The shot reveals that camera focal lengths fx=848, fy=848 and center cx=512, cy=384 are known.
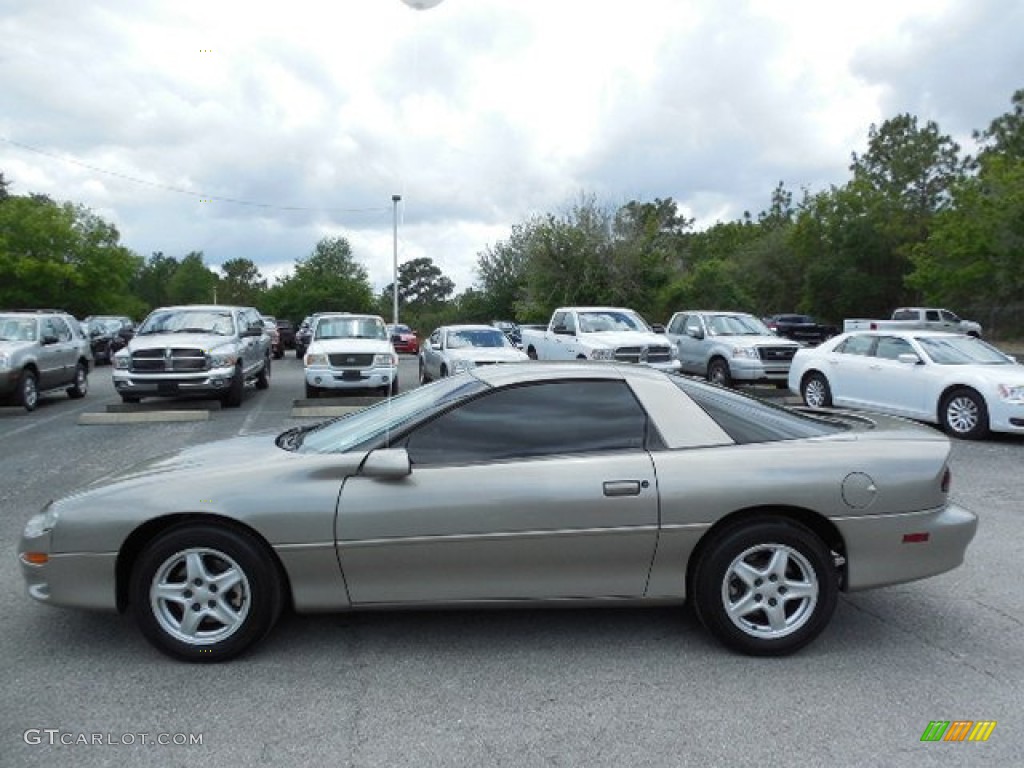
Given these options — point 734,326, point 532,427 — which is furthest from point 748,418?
point 734,326

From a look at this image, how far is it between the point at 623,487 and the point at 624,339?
1301cm

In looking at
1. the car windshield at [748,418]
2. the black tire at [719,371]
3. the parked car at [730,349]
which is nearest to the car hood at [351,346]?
the parked car at [730,349]

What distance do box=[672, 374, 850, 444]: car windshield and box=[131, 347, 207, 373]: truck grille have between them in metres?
10.9

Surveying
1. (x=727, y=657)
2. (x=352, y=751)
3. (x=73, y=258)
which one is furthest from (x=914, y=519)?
(x=73, y=258)

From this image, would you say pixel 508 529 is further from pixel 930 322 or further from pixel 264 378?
pixel 930 322

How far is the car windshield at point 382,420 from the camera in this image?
4.18m

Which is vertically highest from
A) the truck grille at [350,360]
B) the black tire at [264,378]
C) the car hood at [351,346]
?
the car hood at [351,346]

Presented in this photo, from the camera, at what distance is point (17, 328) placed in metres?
15.0

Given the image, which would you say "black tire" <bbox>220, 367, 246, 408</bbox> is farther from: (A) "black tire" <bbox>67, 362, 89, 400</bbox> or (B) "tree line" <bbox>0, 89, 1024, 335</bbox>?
(B) "tree line" <bbox>0, 89, 1024, 335</bbox>

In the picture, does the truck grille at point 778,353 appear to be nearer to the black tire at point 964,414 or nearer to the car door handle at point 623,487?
the black tire at point 964,414

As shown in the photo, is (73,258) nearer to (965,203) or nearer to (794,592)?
(965,203)

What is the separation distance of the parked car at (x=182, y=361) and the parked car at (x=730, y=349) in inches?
361

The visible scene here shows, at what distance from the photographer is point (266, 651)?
4027mm

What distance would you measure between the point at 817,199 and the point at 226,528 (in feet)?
185
